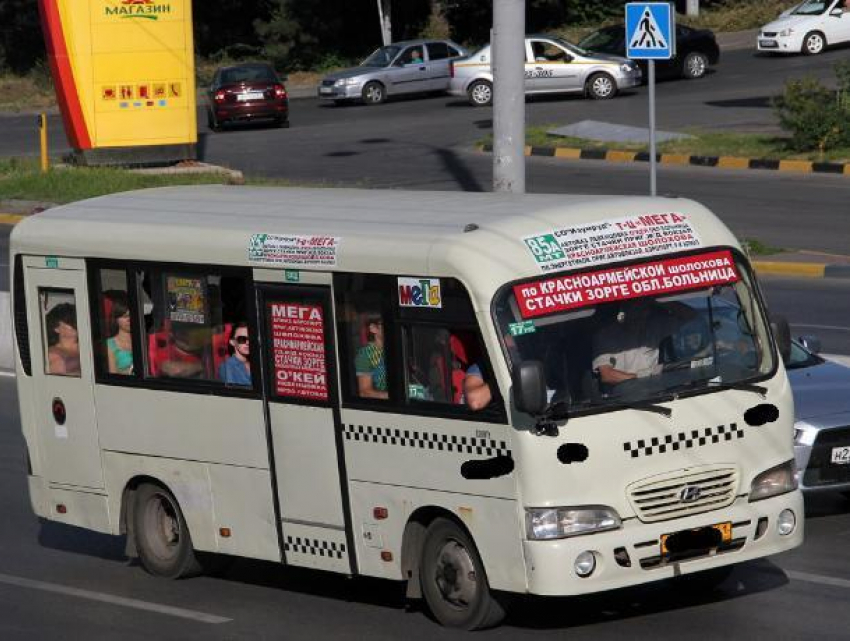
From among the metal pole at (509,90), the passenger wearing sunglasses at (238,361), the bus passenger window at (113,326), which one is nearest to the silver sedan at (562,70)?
the metal pole at (509,90)

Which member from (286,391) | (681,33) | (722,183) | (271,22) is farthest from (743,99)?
(286,391)

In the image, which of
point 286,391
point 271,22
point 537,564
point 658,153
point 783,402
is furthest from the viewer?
point 271,22

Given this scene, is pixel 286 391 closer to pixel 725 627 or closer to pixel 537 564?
pixel 537 564

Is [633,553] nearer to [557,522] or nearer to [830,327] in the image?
[557,522]

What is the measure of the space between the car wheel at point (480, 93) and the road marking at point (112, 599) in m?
33.0

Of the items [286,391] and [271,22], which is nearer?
[286,391]

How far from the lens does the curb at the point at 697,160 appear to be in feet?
99.3

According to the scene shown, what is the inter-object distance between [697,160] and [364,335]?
22.9 meters

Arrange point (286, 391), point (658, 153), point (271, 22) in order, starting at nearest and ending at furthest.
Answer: point (286, 391), point (658, 153), point (271, 22)

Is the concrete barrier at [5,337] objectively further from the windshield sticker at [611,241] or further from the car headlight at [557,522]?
the car headlight at [557,522]

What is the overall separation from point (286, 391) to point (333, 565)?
96cm

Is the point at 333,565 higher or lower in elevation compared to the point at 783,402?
lower

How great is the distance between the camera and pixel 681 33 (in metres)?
46.7

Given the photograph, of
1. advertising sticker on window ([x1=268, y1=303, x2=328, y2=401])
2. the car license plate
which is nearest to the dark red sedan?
the car license plate
